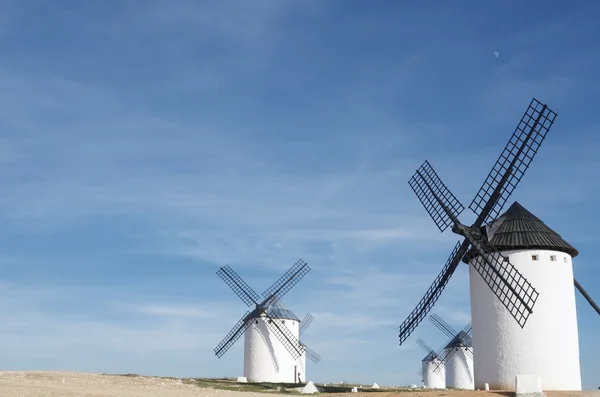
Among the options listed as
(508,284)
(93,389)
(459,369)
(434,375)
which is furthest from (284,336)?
(93,389)

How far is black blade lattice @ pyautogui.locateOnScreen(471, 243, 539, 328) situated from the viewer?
28.8 meters

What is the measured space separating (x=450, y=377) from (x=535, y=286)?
3493 cm

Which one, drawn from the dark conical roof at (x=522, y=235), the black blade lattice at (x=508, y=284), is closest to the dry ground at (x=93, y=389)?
the black blade lattice at (x=508, y=284)

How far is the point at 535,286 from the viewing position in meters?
29.5

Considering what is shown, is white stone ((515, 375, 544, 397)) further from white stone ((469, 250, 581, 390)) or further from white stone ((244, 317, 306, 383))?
white stone ((244, 317, 306, 383))

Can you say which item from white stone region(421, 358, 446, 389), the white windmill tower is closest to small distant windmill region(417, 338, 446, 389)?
white stone region(421, 358, 446, 389)

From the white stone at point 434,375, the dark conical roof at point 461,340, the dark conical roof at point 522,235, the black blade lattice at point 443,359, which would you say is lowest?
the white stone at point 434,375

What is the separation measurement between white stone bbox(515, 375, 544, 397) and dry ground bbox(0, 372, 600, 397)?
93 cm

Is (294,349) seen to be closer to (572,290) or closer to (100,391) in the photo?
(572,290)

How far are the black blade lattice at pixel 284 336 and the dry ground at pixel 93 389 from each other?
21.3 metres

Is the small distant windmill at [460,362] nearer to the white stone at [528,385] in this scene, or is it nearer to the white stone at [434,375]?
the white stone at [434,375]

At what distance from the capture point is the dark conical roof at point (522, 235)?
29828 millimetres

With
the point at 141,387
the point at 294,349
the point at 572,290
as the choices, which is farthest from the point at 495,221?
the point at 294,349

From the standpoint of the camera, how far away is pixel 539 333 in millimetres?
29219
